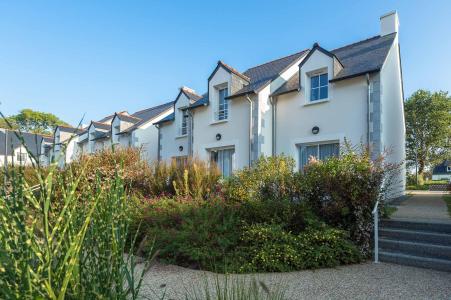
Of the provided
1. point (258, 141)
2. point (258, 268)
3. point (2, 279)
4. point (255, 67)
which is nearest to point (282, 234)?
point (258, 268)

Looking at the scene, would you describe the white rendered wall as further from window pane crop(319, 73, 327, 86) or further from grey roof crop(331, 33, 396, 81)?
window pane crop(319, 73, 327, 86)

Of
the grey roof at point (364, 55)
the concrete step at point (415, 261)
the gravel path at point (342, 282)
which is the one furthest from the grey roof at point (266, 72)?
the gravel path at point (342, 282)

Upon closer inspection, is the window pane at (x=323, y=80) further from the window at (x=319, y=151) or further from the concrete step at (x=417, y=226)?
the concrete step at (x=417, y=226)

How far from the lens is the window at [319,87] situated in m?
10.9

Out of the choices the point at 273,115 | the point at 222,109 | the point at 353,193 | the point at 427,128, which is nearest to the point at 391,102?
the point at 273,115

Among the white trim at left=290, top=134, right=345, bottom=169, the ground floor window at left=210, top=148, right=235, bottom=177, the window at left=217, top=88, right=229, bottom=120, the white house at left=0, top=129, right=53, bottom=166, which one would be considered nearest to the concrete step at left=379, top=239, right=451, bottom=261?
the white trim at left=290, top=134, right=345, bottom=169

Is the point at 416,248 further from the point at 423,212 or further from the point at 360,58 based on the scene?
the point at 360,58

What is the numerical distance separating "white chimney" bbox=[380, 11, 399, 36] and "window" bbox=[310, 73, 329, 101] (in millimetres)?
4065

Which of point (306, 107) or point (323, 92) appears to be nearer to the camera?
point (323, 92)

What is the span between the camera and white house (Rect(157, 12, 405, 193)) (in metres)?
9.79

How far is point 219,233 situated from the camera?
17.7 feet

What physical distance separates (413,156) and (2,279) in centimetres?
3425

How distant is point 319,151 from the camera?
10844 millimetres

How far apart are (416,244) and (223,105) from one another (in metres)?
9.99
